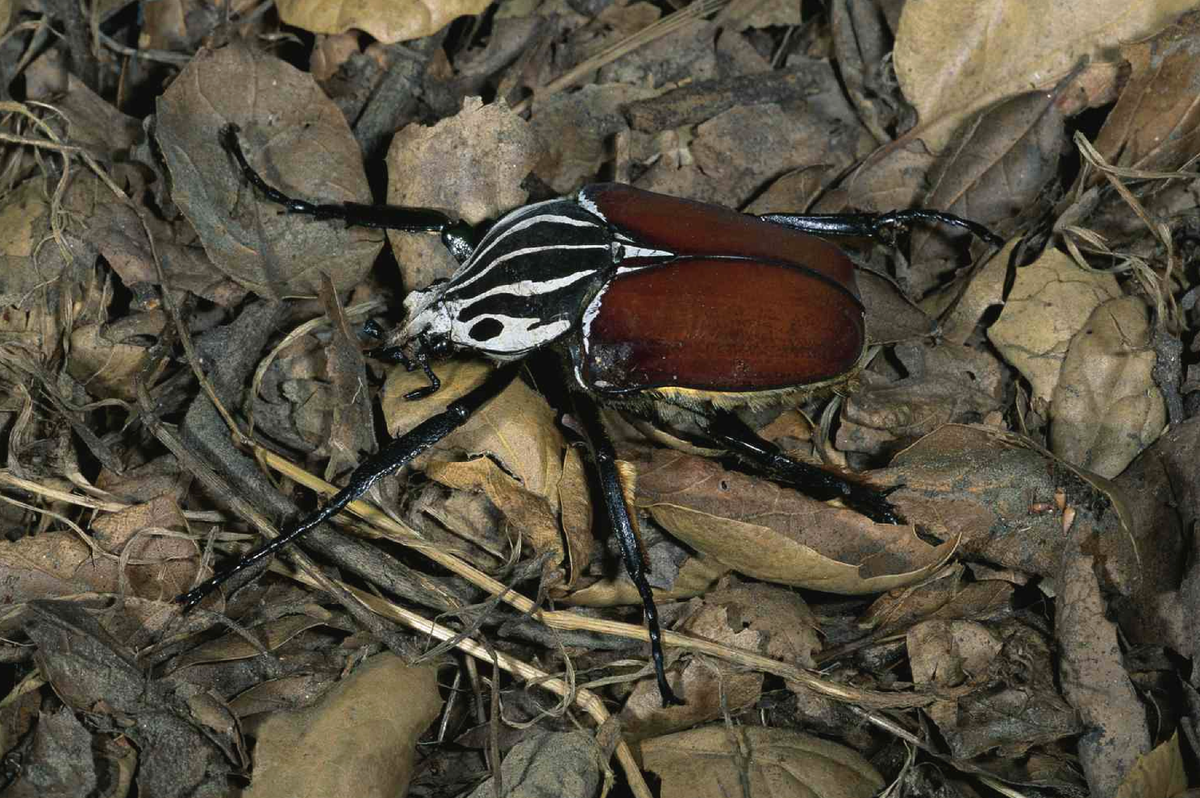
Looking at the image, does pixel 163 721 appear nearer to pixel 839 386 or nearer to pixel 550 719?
pixel 550 719

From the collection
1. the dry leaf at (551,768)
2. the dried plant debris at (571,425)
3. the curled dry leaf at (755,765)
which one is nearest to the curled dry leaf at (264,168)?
the dried plant debris at (571,425)

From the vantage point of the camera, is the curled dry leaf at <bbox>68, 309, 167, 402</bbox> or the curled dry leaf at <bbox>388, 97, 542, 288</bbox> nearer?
the curled dry leaf at <bbox>68, 309, 167, 402</bbox>

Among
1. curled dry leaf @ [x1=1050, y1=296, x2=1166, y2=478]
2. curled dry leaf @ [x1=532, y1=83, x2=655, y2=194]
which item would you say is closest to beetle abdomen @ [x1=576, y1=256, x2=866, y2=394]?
curled dry leaf @ [x1=1050, y1=296, x2=1166, y2=478]

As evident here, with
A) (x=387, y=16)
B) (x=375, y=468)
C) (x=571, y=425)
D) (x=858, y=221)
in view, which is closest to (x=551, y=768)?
(x=375, y=468)

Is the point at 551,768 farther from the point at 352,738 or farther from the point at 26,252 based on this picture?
the point at 26,252

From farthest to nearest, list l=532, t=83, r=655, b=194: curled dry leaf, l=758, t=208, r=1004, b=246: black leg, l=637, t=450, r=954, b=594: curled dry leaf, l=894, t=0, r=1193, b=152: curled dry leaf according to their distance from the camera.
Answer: l=532, t=83, r=655, b=194: curled dry leaf < l=894, t=0, r=1193, b=152: curled dry leaf < l=758, t=208, r=1004, b=246: black leg < l=637, t=450, r=954, b=594: curled dry leaf

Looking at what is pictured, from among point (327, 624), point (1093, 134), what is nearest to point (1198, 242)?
point (1093, 134)

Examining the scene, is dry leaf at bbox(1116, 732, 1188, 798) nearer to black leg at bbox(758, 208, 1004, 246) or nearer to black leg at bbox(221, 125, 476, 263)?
black leg at bbox(758, 208, 1004, 246)
